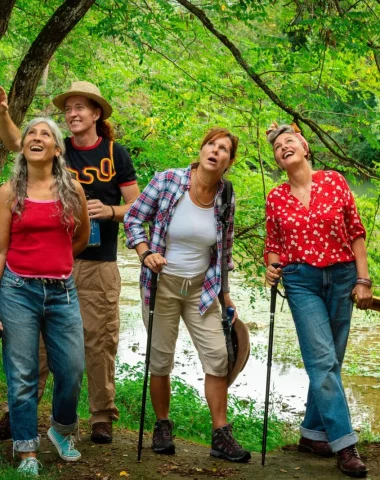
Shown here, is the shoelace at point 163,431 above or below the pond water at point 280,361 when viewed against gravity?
above

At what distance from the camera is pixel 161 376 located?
4719 mm

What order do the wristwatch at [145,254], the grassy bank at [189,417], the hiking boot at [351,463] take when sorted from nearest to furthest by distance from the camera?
the hiking boot at [351,463], the wristwatch at [145,254], the grassy bank at [189,417]

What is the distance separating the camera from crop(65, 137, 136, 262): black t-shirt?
4.71m

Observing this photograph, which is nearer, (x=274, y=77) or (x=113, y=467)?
(x=113, y=467)

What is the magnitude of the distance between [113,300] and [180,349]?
8871mm

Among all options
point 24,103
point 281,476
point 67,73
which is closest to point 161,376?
point 281,476

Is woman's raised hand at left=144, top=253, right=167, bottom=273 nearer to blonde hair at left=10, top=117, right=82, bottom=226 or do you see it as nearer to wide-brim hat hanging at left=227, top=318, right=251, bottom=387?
blonde hair at left=10, top=117, right=82, bottom=226

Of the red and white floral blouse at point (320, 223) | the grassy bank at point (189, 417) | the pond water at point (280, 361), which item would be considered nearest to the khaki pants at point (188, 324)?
the red and white floral blouse at point (320, 223)

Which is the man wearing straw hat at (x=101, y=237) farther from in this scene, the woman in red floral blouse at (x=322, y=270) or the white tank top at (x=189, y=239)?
the woman in red floral blouse at (x=322, y=270)

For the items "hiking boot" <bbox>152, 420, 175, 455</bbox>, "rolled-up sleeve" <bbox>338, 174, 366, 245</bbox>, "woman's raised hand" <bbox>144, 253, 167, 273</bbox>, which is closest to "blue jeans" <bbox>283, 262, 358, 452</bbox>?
"rolled-up sleeve" <bbox>338, 174, 366, 245</bbox>

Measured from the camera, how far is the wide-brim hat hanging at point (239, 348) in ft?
15.3

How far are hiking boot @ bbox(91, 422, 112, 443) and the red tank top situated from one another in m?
1.27

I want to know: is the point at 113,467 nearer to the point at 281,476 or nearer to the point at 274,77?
the point at 281,476

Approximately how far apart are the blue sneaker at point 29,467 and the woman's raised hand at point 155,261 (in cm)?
126
